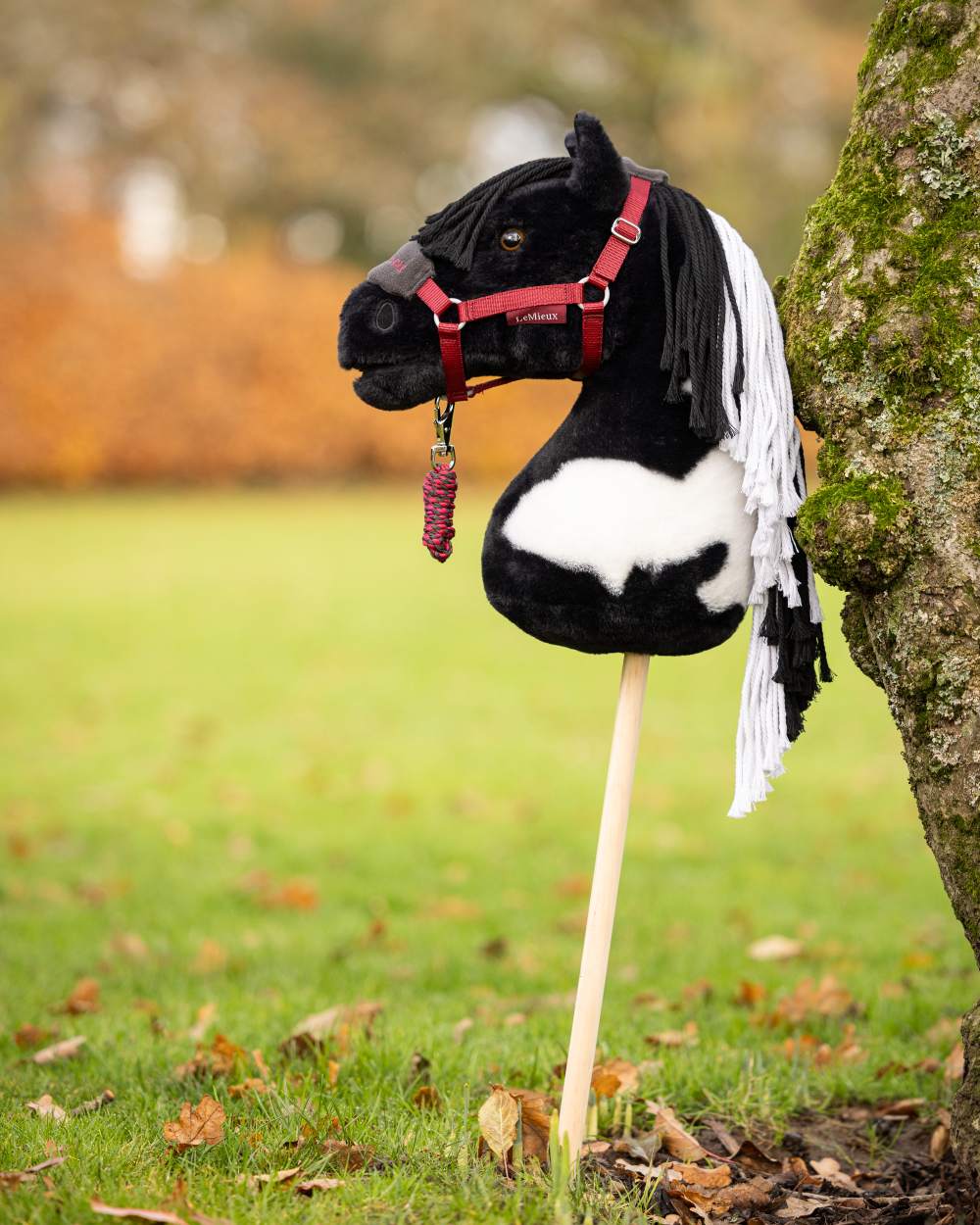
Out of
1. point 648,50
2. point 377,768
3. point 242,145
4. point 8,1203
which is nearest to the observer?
point 8,1203

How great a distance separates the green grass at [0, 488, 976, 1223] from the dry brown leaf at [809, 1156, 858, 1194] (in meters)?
0.19

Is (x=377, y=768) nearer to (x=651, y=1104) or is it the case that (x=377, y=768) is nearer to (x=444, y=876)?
(x=444, y=876)

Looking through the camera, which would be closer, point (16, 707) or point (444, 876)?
point (444, 876)

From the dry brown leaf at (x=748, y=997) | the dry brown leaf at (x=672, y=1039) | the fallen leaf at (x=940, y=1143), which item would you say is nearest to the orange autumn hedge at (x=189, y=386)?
the dry brown leaf at (x=748, y=997)

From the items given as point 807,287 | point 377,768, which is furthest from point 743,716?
point 377,768

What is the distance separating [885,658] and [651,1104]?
1.20 m

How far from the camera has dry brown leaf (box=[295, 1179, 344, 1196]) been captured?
2.28m

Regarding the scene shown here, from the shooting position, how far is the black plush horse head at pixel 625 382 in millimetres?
2326

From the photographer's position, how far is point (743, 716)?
8.07 feet

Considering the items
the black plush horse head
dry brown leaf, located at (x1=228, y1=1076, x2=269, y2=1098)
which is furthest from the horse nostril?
dry brown leaf, located at (x1=228, y1=1076, x2=269, y2=1098)

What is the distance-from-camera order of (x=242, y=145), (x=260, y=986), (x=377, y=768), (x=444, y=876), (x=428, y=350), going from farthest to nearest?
(x=242, y=145), (x=377, y=768), (x=444, y=876), (x=260, y=986), (x=428, y=350)

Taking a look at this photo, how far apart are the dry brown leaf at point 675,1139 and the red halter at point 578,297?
1.64 metres

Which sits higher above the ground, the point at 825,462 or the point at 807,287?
the point at 807,287

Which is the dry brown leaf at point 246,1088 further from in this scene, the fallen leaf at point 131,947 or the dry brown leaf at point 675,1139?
the fallen leaf at point 131,947
